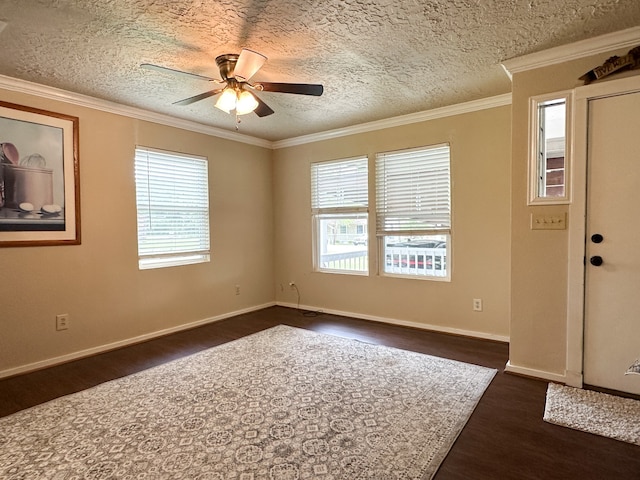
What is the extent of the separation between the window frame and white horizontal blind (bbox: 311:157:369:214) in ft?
6.68

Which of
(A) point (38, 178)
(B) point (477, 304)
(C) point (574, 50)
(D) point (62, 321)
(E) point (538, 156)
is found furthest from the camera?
(B) point (477, 304)

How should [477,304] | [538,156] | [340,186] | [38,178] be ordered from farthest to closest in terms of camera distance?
[340,186]
[477,304]
[38,178]
[538,156]

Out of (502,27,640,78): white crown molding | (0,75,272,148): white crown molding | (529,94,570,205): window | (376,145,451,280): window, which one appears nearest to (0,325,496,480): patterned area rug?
(376,145,451,280): window

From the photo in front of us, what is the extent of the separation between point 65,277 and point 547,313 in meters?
4.05

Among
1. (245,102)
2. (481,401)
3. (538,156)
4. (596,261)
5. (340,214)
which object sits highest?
(245,102)

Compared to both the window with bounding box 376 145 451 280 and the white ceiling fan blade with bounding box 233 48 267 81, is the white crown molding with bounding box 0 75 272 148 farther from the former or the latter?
the window with bounding box 376 145 451 280

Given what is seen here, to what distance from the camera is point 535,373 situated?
107 inches

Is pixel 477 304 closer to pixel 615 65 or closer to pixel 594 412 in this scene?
pixel 594 412

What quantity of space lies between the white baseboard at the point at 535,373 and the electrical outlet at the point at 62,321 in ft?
12.5

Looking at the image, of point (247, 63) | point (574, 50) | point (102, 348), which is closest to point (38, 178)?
point (102, 348)

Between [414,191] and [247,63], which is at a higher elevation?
[247,63]

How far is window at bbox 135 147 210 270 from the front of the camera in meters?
3.82

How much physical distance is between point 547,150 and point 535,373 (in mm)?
1699

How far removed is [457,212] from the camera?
382 cm
